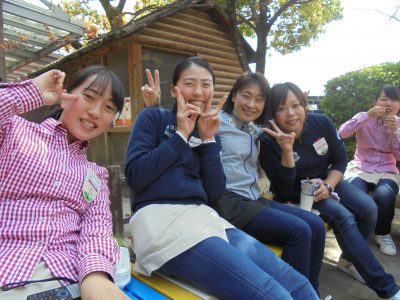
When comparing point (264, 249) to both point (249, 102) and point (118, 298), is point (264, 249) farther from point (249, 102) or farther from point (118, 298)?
point (249, 102)

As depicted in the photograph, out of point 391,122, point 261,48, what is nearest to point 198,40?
point 261,48

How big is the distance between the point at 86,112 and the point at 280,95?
1.68 metres

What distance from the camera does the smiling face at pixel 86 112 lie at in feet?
5.49

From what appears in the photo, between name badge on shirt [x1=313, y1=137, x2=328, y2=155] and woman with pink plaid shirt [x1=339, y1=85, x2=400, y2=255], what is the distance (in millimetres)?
834

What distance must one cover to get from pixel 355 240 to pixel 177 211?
1.55 m

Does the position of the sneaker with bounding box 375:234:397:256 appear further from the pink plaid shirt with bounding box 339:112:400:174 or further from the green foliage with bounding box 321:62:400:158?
the green foliage with bounding box 321:62:400:158

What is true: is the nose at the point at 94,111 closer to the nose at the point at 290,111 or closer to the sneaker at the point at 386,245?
the nose at the point at 290,111

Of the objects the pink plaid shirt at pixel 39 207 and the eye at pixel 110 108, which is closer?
the pink plaid shirt at pixel 39 207

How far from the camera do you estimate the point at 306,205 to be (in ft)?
8.66

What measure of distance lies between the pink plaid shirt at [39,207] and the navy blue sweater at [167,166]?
0.32 metres

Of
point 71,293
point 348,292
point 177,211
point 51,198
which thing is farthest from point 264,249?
point 348,292

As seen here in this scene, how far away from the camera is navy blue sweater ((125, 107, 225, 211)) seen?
5.99 ft

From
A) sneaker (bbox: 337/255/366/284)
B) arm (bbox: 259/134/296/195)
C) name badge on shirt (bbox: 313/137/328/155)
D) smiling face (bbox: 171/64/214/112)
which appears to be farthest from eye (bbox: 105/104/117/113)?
sneaker (bbox: 337/255/366/284)

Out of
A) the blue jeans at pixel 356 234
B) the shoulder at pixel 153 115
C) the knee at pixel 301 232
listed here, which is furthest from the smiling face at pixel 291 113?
the shoulder at pixel 153 115
